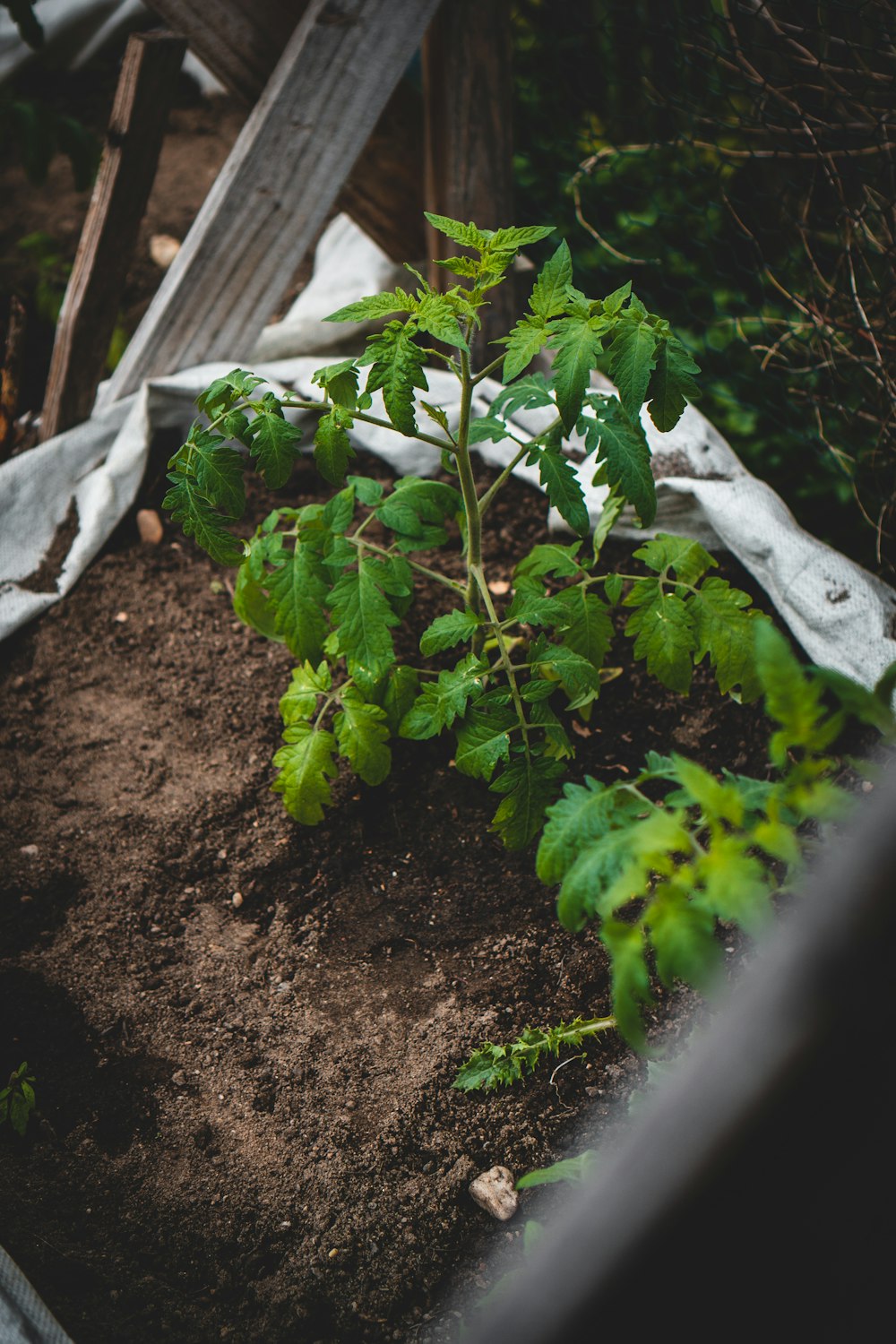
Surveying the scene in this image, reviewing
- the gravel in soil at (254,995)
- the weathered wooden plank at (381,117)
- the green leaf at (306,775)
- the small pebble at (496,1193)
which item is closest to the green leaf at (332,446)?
the green leaf at (306,775)

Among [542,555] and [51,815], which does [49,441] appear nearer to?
[51,815]

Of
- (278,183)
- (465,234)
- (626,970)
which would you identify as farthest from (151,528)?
(626,970)

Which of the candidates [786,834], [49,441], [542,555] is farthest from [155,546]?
[786,834]

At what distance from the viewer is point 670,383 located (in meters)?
1.31

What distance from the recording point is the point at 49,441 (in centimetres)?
254

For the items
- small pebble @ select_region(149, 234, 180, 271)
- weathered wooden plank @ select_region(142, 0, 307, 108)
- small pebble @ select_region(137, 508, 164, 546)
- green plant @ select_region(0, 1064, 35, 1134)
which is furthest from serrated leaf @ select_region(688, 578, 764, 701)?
small pebble @ select_region(149, 234, 180, 271)

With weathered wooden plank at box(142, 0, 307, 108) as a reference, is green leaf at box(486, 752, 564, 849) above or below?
below

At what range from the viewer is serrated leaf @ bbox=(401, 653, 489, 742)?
1.54m

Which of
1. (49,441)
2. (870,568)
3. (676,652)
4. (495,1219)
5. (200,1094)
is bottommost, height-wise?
(870,568)

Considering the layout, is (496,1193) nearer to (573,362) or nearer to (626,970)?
(626,970)

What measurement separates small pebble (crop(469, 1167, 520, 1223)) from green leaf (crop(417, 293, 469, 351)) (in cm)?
134

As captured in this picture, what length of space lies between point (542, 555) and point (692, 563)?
0.29 metres

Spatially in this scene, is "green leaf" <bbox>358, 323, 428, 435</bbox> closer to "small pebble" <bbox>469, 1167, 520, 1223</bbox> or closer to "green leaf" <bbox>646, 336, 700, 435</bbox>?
"green leaf" <bbox>646, 336, 700, 435</bbox>

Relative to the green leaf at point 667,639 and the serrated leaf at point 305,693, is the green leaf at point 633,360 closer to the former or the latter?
the green leaf at point 667,639
